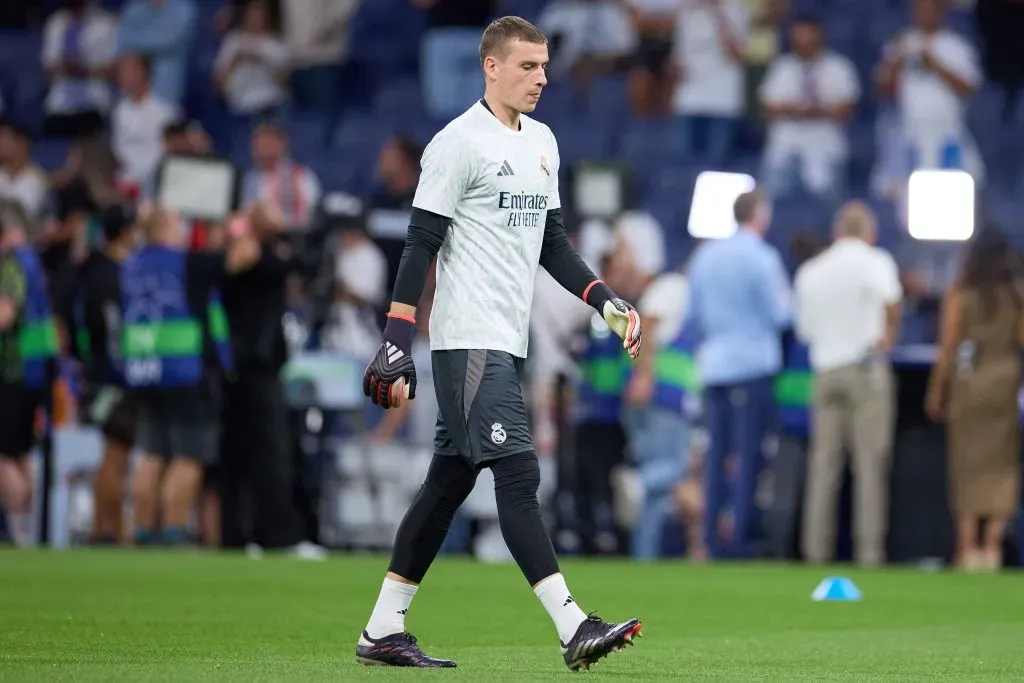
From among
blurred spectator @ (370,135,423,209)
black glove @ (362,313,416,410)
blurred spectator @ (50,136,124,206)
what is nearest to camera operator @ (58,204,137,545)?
blurred spectator @ (50,136,124,206)

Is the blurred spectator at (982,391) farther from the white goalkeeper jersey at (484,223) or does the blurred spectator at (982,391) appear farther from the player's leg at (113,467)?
the white goalkeeper jersey at (484,223)

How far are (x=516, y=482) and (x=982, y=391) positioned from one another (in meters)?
8.49

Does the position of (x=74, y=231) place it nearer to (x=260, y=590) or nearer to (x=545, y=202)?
(x=260, y=590)

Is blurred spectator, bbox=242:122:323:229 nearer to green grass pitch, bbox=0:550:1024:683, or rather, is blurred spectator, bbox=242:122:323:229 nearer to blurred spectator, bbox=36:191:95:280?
blurred spectator, bbox=36:191:95:280

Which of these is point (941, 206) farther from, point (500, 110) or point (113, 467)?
point (500, 110)

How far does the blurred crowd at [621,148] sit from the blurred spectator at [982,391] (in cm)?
4

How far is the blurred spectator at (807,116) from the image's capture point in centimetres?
1855

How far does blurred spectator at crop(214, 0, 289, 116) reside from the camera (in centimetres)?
2094

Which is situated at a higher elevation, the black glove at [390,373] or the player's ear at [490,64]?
the player's ear at [490,64]

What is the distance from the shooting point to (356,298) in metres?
15.9

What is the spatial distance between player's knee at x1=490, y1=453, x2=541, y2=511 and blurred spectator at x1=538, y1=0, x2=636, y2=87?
46.3ft

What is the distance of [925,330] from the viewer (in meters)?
16.4

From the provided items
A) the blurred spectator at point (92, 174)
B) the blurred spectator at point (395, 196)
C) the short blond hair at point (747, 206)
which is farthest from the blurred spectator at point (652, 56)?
the short blond hair at point (747, 206)

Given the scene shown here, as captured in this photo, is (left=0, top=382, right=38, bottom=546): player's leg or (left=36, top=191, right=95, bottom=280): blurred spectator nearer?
(left=0, top=382, right=38, bottom=546): player's leg
